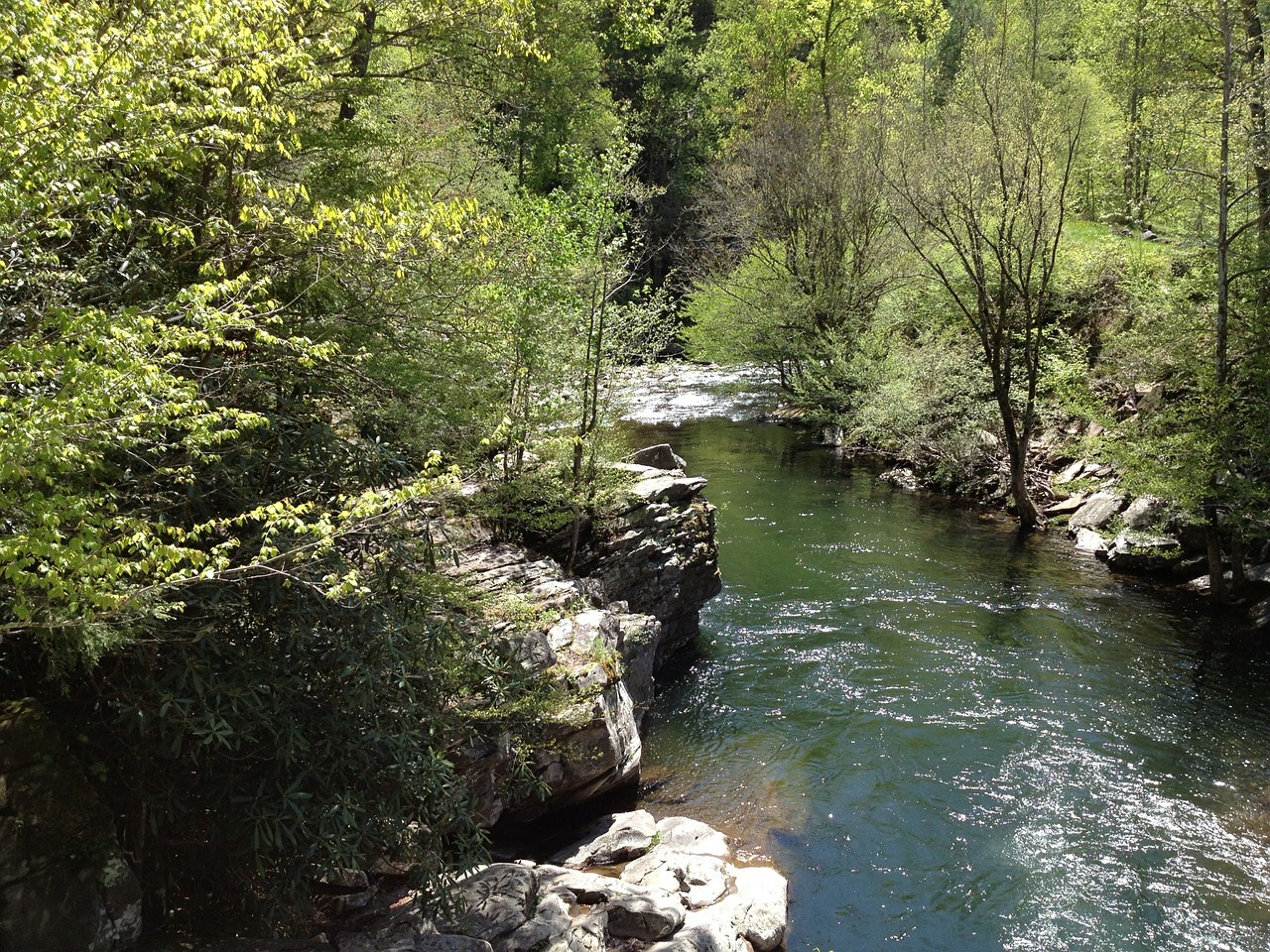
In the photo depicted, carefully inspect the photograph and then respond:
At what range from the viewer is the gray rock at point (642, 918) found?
22.4ft

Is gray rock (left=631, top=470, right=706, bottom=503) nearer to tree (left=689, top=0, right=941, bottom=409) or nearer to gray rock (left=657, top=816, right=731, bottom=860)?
gray rock (left=657, top=816, right=731, bottom=860)

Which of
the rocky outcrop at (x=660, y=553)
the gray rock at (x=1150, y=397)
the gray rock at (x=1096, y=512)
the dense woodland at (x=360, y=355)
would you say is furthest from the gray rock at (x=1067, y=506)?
the rocky outcrop at (x=660, y=553)

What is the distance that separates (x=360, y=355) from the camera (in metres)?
7.05

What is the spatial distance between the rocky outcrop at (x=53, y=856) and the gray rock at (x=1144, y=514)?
16750 mm

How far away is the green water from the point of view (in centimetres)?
778

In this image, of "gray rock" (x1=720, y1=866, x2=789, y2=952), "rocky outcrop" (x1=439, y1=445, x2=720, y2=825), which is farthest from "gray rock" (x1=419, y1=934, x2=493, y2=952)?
"gray rock" (x1=720, y1=866, x2=789, y2=952)

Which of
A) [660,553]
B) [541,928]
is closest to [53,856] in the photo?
[541,928]

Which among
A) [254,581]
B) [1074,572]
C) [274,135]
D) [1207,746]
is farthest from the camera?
[1074,572]

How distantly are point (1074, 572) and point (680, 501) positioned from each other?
801cm

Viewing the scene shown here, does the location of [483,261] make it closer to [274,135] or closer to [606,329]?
[274,135]

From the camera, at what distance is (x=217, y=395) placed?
6.32m

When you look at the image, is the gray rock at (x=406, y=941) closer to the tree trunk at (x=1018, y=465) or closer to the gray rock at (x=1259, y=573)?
the gray rock at (x=1259, y=573)

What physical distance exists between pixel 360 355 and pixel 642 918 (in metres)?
5.30

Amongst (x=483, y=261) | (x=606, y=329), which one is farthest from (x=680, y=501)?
(x=483, y=261)
